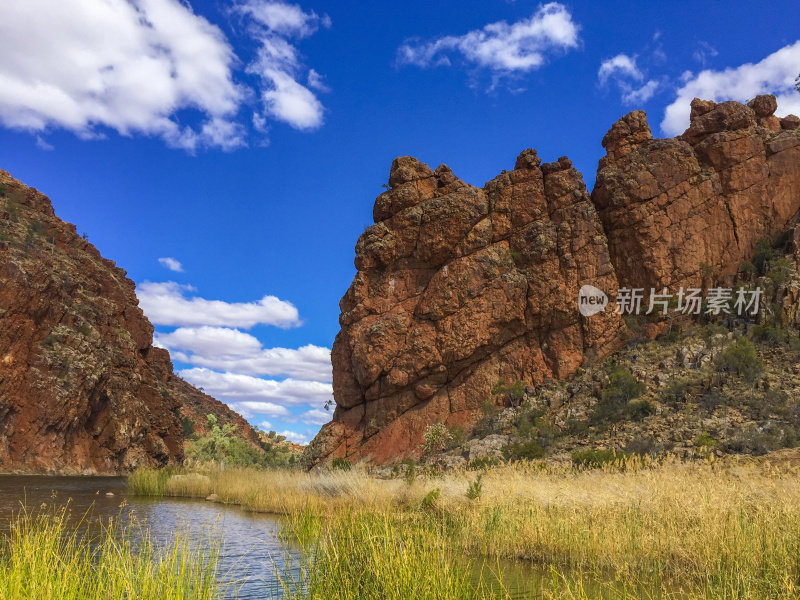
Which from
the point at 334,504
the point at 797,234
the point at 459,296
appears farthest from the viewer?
the point at 459,296

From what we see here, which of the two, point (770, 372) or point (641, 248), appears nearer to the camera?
point (770, 372)

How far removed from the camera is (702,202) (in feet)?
162

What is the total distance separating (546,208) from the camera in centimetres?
5138

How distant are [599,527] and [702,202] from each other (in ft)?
152

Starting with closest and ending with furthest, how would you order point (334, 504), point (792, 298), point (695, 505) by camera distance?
1. point (695, 505)
2. point (334, 504)
3. point (792, 298)

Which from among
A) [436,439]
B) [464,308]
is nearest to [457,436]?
[436,439]

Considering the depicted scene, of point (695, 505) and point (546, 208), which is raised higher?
point (546, 208)

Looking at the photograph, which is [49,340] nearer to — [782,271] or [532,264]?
[532,264]

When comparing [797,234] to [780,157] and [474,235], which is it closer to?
[780,157]

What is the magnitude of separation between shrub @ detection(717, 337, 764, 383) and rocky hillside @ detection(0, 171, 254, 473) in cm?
6107

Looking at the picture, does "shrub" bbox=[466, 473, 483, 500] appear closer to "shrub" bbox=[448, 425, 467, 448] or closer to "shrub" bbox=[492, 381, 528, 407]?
"shrub" bbox=[448, 425, 467, 448]

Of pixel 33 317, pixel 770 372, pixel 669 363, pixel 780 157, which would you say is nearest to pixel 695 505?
pixel 770 372

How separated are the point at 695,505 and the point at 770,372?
101ft

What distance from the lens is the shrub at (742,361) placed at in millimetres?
35344
